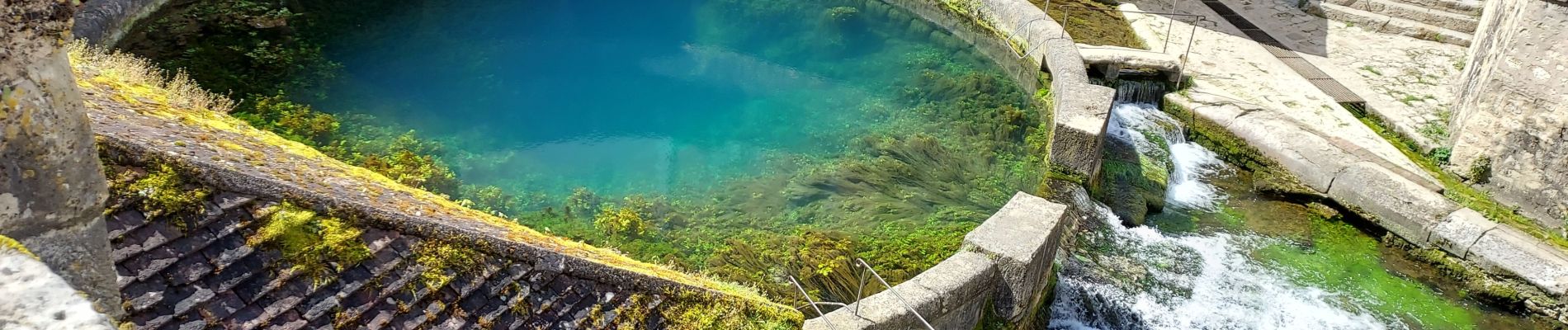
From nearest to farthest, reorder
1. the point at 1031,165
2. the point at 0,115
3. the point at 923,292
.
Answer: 1. the point at 0,115
2. the point at 923,292
3. the point at 1031,165

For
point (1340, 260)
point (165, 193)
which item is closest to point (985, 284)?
point (1340, 260)

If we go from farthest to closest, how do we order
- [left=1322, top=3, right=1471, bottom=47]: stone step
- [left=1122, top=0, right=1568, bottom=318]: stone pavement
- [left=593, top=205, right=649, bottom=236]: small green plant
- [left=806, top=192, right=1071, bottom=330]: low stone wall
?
[left=1322, top=3, right=1471, bottom=47]: stone step, [left=1122, top=0, right=1568, bottom=318]: stone pavement, [left=593, top=205, right=649, bottom=236]: small green plant, [left=806, top=192, right=1071, bottom=330]: low stone wall

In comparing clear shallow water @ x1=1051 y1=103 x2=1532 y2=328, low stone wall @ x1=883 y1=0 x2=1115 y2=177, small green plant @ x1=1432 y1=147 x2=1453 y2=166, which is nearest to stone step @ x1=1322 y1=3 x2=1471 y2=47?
small green plant @ x1=1432 y1=147 x2=1453 y2=166

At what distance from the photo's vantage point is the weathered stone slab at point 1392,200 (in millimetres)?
8609

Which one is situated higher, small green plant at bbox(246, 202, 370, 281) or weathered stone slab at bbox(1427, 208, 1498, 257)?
small green plant at bbox(246, 202, 370, 281)

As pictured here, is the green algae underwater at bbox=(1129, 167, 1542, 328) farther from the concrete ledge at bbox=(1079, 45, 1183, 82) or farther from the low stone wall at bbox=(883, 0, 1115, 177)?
the concrete ledge at bbox=(1079, 45, 1183, 82)

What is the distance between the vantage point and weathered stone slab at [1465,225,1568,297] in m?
7.89

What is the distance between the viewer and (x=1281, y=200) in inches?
374

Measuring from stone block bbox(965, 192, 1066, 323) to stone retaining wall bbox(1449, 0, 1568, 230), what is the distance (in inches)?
184

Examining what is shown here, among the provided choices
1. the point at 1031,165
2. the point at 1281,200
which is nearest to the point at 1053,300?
the point at 1031,165

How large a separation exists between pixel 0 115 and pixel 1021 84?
9734mm

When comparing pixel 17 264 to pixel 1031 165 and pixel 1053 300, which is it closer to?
pixel 1053 300

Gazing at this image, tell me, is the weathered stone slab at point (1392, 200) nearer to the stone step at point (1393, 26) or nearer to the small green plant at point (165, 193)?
the stone step at point (1393, 26)

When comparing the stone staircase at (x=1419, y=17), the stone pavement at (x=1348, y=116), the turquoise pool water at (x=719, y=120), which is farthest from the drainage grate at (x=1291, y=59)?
the turquoise pool water at (x=719, y=120)
